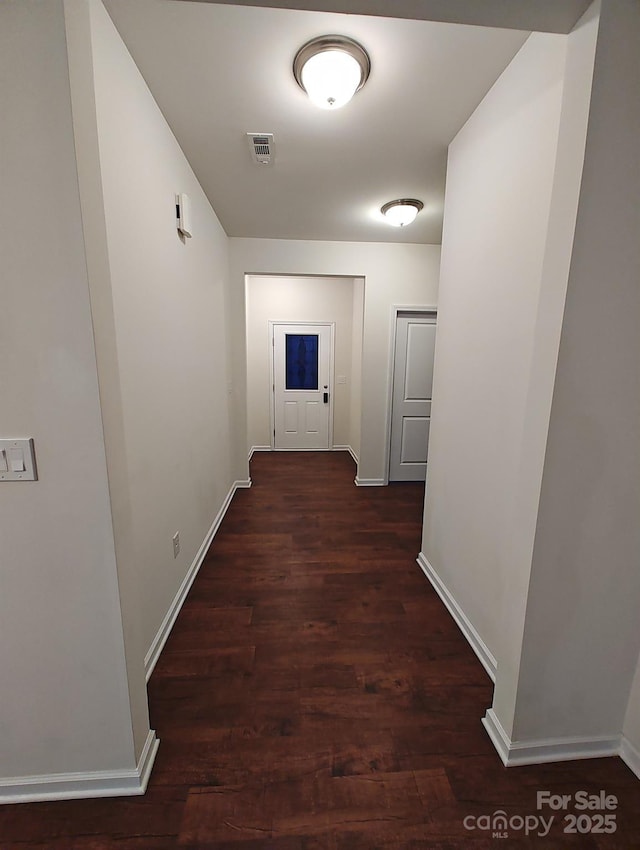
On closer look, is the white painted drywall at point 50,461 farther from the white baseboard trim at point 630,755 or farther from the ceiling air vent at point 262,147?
the white baseboard trim at point 630,755

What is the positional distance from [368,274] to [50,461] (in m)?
3.42

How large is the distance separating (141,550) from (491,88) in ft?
8.70

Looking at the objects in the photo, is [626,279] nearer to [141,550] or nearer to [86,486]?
[86,486]

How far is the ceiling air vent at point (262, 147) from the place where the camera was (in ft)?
6.12

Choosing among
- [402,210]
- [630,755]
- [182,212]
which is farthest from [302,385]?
[630,755]

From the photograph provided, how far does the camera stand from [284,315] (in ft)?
16.5

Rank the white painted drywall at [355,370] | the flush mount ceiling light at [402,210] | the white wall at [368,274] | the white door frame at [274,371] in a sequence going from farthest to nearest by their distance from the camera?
1. the white door frame at [274,371]
2. the white painted drywall at [355,370]
3. the white wall at [368,274]
4. the flush mount ceiling light at [402,210]

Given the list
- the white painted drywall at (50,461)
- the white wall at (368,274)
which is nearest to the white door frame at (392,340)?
the white wall at (368,274)

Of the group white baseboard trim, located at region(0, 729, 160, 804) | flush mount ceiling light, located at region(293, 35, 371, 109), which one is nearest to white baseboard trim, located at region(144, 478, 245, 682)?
white baseboard trim, located at region(0, 729, 160, 804)

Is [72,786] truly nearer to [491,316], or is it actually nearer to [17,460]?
[17,460]

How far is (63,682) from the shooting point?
1.09 m

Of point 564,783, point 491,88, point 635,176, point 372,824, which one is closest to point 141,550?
point 372,824

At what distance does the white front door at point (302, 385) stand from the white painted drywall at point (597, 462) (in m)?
4.27

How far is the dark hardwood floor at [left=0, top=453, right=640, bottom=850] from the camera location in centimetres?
107
